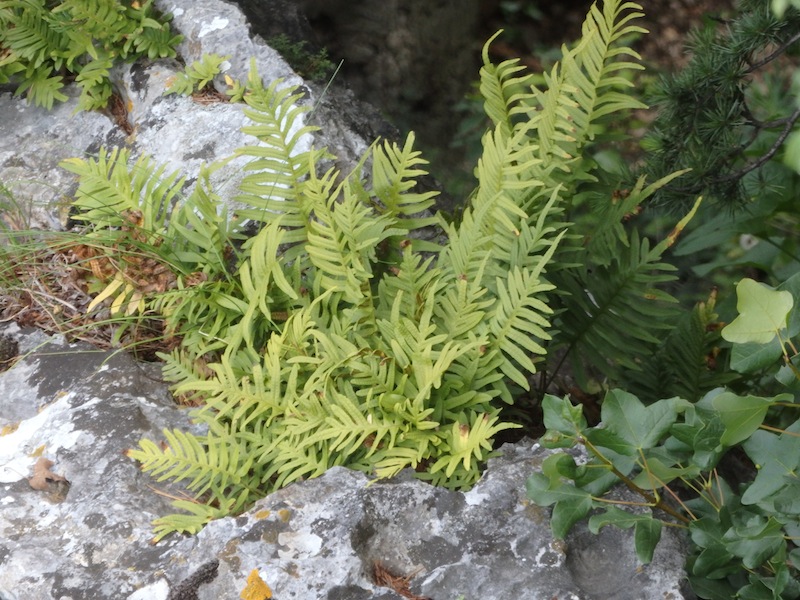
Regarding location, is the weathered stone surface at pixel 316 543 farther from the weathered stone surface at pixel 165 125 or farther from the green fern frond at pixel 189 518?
the weathered stone surface at pixel 165 125

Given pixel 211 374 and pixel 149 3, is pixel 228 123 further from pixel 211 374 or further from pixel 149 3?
pixel 211 374

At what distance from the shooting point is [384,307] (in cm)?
224

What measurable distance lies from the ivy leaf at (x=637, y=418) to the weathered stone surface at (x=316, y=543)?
325 mm

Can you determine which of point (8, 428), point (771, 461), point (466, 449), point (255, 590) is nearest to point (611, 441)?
point (771, 461)

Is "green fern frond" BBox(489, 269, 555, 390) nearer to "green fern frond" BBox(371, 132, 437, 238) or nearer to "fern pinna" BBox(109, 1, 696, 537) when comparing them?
"fern pinna" BBox(109, 1, 696, 537)

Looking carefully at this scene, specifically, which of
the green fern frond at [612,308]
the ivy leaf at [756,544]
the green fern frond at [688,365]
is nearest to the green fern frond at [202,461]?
the green fern frond at [612,308]

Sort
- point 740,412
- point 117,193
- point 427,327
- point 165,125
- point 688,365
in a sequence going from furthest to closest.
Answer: point 165,125
point 688,365
point 117,193
point 427,327
point 740,412

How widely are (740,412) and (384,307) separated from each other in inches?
42.5

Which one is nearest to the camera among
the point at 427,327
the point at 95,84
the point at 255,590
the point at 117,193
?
the point at 255,590

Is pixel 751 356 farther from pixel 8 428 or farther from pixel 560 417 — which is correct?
pixel 8 428

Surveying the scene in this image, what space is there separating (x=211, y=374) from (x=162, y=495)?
0.40 metres

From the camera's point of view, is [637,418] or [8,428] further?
[8,428]

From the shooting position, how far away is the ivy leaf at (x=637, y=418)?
1561 millimetres

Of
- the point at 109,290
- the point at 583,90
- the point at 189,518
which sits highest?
the point at 583,90
